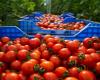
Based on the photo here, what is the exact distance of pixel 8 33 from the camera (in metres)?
4.26

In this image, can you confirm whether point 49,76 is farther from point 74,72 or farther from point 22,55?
point 22,55

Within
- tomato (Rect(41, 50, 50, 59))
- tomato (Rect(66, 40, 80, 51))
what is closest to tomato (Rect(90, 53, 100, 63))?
tomato (Rect(66, 40, 80, 51))

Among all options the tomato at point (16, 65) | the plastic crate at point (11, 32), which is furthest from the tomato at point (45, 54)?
the plastic crate at point (11, 32)

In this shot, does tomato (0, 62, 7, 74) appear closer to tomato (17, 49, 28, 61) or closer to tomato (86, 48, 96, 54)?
tomato (17, 49, 28, 61)

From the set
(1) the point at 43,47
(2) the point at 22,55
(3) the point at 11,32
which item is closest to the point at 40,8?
(3) the point at 11,32

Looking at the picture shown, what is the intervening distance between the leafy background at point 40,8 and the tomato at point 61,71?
4.20 metres

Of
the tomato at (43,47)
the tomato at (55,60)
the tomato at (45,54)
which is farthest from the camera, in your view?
the tomato at (43,47)

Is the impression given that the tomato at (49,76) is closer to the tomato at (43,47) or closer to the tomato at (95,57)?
the tomato at (95,57)

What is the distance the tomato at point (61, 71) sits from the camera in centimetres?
202

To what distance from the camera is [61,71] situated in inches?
81.4

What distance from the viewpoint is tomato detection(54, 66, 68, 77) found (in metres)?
2.02

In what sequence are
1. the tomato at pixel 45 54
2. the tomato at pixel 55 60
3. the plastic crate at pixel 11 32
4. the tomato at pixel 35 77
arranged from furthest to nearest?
the plastic crate at pixel 11 32
the tomato at pixel 45 54
the tomato at pixel 55 60
the tomato at pixel 35 77

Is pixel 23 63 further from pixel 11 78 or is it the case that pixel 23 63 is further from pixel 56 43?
pixel 56 43

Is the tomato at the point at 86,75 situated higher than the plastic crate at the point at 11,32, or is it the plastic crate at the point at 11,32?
the tomato at the point at 86,75
